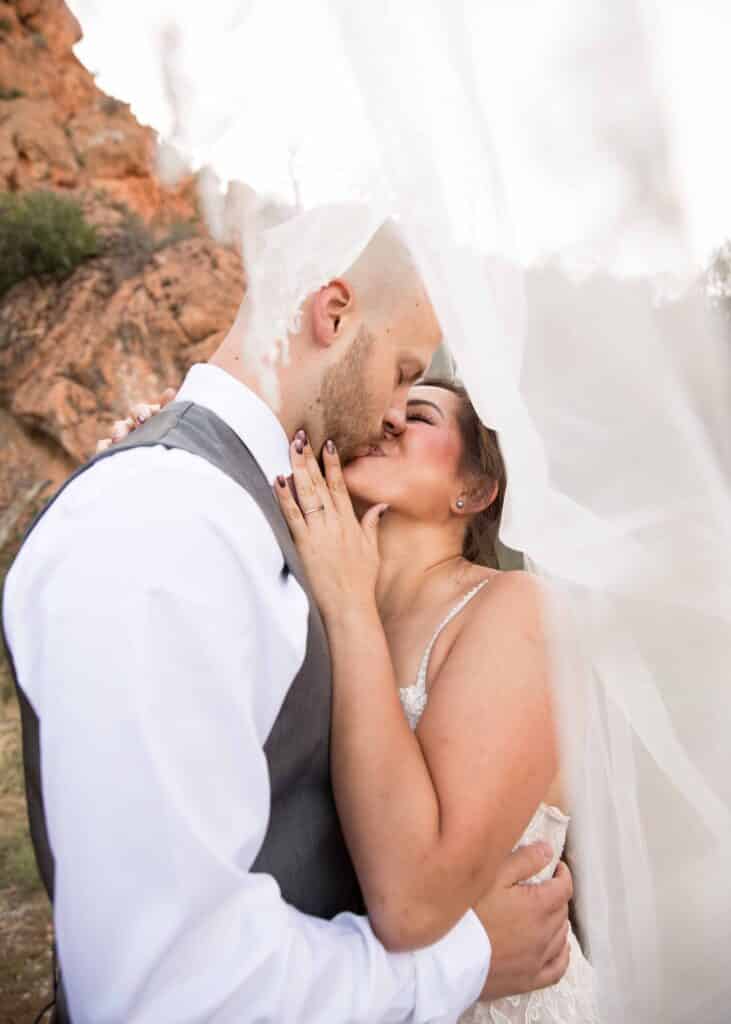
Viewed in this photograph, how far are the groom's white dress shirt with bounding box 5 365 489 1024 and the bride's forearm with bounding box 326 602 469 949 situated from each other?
0.17m

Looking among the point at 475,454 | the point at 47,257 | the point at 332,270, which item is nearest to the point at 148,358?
the point at 47,257

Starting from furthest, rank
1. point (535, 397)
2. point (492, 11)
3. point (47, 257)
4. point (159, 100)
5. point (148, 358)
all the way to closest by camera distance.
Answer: point (47, 257) < point (148, 358) < point (159, 100) < point (535, 397) < point (492, 11)

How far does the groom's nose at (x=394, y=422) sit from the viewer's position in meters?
2.06

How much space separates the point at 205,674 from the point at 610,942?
1.06 meters

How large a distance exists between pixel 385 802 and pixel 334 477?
722mm

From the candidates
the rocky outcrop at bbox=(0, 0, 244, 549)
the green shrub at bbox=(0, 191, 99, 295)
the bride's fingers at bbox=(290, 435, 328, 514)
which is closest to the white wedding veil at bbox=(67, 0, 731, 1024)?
the bride's fingers at bbox=(290, 435, 328, 514)

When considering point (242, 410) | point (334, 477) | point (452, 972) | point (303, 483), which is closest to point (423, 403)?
point (334, 477)

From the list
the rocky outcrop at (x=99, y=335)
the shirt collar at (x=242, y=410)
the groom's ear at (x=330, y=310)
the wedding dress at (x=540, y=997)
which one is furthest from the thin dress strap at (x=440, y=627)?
the rocky outcrop at (x=99, y=335)

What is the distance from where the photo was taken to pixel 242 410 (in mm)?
Answer: 1638

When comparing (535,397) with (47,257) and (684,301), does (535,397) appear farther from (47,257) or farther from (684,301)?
(47,257)

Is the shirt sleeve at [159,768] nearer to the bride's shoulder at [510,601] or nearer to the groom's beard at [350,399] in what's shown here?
the groom's beard at [350,399]

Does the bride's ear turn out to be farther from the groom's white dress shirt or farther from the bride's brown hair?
the groom's white dress shirt

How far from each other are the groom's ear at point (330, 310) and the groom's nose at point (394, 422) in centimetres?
34

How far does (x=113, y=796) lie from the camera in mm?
1053
